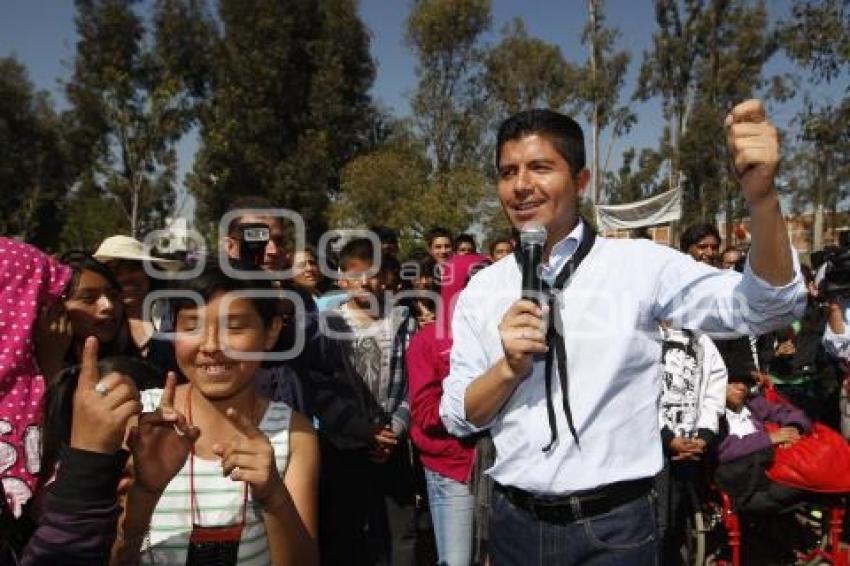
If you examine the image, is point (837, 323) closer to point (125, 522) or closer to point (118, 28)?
point (125, 522)

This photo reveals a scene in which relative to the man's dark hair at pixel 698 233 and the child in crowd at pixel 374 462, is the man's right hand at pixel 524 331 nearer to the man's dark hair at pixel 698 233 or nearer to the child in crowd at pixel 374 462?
the child in crowd at pixel 374 462

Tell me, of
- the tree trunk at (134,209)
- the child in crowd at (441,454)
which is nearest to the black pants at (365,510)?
the child in crowd at (441,454)

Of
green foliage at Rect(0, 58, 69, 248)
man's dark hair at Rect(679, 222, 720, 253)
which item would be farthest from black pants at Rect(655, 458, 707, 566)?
green foliage at Rect(0, 58, 69, 248)

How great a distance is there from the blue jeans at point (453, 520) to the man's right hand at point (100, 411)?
84.2 inches

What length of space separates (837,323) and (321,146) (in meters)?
23.0

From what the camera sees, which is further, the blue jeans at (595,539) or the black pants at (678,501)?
the black pants at (678,501)

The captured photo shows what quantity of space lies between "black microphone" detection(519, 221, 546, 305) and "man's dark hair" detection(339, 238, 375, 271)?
219 centimetres

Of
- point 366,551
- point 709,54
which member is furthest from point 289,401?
point 709,54

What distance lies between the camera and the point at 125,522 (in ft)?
5.34

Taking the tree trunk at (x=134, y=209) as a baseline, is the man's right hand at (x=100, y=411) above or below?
below

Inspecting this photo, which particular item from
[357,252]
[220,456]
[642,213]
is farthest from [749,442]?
[642,213]

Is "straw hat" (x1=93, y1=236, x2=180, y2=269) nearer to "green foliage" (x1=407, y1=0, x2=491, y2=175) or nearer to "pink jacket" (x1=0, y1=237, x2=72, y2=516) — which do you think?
"pink jacket" (x1=0, y1=237, x2=72, y2=516)

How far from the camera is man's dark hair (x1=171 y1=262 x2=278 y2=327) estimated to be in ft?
7.00

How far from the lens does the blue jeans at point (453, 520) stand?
3.32m
